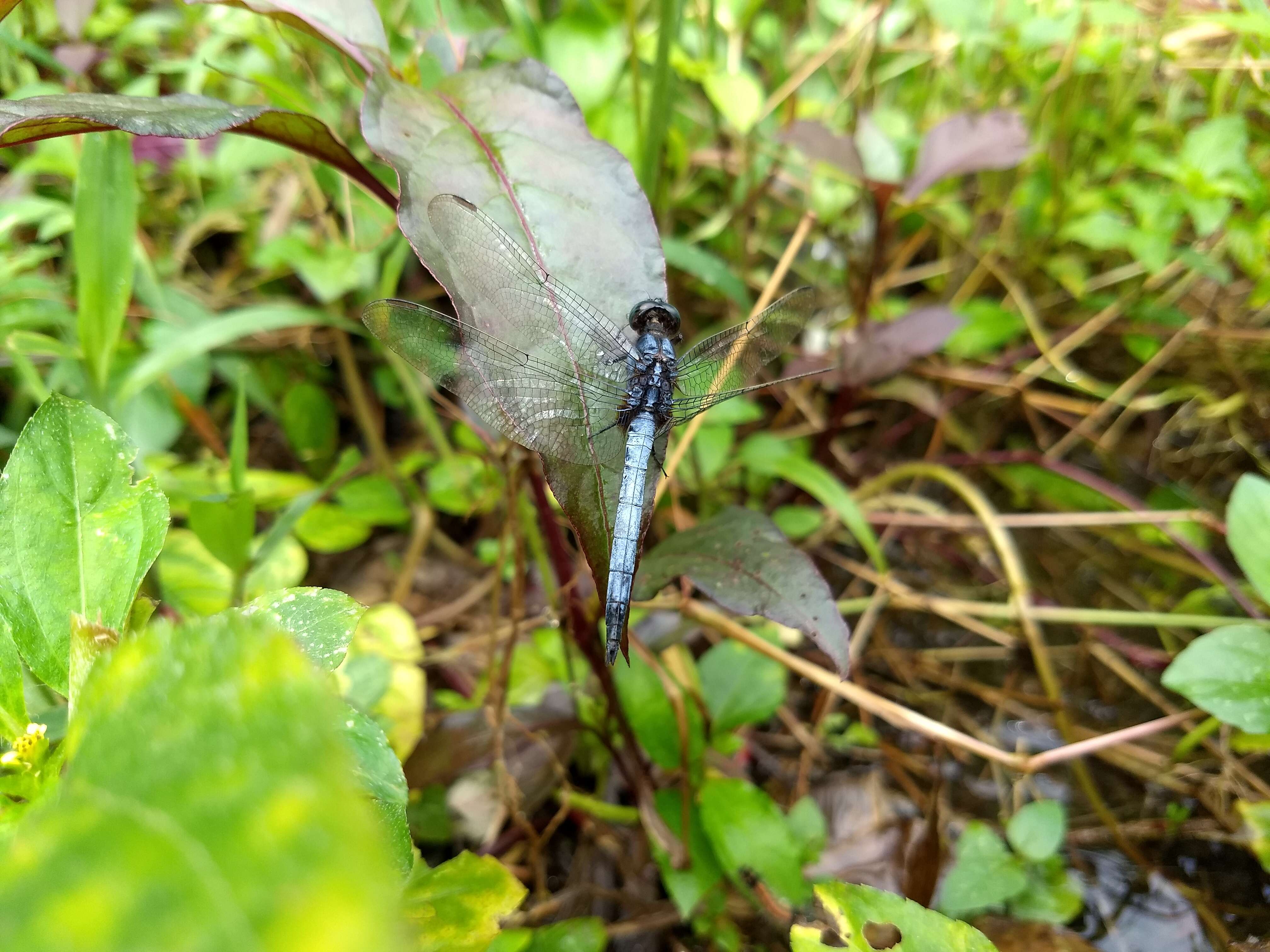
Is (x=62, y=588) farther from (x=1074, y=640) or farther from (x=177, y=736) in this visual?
(x=1074, y=640)

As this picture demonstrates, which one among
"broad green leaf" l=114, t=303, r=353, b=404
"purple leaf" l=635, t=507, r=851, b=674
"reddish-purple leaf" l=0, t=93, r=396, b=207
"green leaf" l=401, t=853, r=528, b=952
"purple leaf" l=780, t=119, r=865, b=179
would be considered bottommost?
"green leaf" l=401, t=853, r=528, b=952

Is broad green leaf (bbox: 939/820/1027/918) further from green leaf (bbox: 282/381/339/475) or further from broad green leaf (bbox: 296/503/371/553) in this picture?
green leaf (bbox: 282/381/339/475)

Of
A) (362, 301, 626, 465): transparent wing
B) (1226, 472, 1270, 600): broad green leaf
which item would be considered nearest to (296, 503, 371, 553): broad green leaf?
(362, 301, 626, 465): transparent wing

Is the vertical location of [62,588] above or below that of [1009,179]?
below

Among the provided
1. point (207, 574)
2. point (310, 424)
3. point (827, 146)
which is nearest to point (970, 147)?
point (827, 146)

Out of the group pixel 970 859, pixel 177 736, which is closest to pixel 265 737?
pixel 177 736

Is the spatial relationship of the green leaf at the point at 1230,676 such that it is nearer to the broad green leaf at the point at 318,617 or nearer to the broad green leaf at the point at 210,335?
the broad green leaf at the point at 318,617
